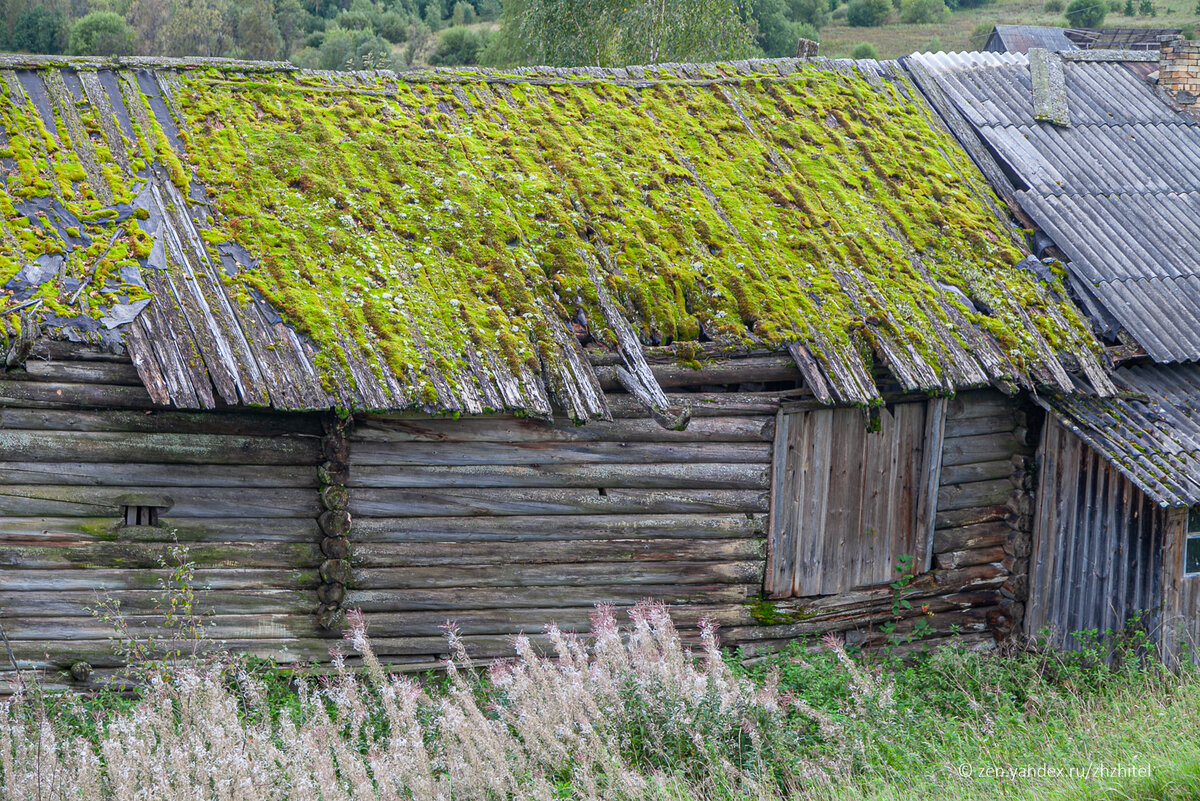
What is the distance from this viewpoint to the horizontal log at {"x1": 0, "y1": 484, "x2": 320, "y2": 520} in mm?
6641

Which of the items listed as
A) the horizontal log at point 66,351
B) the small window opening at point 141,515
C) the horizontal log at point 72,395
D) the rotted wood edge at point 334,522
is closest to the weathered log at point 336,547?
the rotted wood edge at point 334,522

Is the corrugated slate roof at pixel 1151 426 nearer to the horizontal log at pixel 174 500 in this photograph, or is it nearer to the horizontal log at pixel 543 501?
the horizontal log at pixel 543 501

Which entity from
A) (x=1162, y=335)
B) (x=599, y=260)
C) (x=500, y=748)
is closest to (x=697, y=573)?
(x=599, y=260)

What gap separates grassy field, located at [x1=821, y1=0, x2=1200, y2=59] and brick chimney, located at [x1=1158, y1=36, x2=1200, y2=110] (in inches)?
1321

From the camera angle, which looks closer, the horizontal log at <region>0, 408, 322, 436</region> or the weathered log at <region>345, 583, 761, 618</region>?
the horizontal log at <region>0, 408, 322, 436</region>

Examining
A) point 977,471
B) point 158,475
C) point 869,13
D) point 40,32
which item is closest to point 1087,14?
point 869,13

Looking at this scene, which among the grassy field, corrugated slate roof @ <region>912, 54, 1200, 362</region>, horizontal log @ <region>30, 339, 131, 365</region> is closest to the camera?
horizontal log @ <region>30, 339, 131, 365</region>

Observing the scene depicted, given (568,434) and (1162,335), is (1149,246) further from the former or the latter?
(568,434)

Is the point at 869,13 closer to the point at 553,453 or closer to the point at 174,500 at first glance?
the point at 553,453

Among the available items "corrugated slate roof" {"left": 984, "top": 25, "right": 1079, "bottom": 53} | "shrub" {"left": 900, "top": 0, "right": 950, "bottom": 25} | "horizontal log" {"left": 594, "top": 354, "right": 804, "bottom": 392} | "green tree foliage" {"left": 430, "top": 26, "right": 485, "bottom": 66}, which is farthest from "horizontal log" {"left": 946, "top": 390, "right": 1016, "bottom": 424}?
"shrub" {"left": 900, "top": 0, "right": 950, "bottom": 25}

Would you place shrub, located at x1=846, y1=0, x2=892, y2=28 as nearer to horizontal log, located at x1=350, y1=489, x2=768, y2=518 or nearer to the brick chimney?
the brick chimney

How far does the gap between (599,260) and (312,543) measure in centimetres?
288

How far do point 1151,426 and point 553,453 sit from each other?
4.46 m

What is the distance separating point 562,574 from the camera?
7.79 meters
